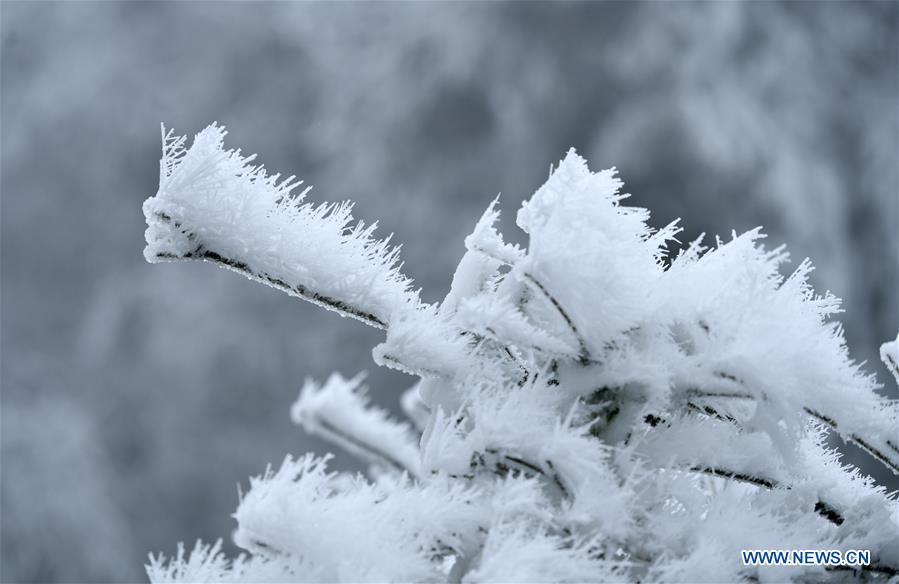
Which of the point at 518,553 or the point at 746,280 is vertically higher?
the point at 746,280

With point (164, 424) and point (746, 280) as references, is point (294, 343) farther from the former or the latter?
point (746, 280)

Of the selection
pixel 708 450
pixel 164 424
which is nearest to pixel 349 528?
pixel 708 450

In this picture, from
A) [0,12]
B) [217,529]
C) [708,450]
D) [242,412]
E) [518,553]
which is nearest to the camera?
[518,553]

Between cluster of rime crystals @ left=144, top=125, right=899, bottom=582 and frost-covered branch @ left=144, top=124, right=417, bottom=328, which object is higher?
frost-covered branch @ left=144, top=124, right=417, bottom=328

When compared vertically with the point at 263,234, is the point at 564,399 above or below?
below

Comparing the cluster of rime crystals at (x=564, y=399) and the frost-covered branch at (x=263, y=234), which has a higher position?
the frost-covered branch at (x=263, y=234)

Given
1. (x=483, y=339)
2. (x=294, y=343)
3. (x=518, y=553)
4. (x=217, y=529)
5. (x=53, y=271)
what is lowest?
(x=518, y=553)

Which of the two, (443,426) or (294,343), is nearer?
(443,426)

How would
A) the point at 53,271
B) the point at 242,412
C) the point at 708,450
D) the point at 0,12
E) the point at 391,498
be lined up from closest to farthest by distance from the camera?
the point at 391,498
the point at 708,450
the point at 0,12
the point at 242,412
the point at 53,271
